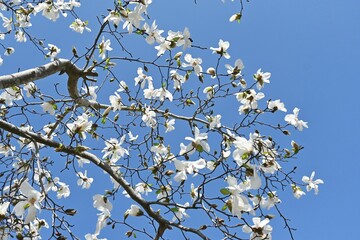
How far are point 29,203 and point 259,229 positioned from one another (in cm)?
118

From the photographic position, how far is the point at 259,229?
2213mm

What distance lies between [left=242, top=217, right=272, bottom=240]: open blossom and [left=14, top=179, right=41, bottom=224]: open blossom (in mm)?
1107

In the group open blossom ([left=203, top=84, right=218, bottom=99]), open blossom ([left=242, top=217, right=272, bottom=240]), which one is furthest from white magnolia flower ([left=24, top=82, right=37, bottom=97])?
open blossom ([left=242, top=217, right=272, bottom=240])

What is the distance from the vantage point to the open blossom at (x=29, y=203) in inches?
69.6

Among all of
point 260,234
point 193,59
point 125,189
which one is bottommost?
point 260,234

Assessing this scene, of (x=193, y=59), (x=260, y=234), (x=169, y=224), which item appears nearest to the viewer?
(x=260, y=234)

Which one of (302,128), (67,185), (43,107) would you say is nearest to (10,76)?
(43,107)

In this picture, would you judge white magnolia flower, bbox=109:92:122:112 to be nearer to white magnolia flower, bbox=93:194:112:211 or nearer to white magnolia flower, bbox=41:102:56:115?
white magnolia flower, bbox=41:102:56:115

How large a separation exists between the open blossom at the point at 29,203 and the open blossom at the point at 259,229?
1.11 meters

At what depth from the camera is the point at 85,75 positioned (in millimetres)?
3396

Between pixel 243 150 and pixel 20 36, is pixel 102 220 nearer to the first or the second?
pixel 243 150

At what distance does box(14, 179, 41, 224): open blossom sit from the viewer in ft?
5.80

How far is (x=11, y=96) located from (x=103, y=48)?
0.84 meters

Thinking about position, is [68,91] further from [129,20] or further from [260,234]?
[260,234]
